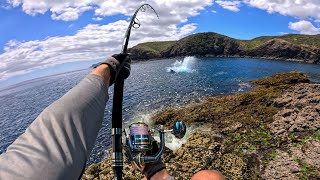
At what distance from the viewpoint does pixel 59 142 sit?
4.89 feet

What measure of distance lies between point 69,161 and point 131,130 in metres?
3.00

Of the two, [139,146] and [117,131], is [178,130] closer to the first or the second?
[139,146]

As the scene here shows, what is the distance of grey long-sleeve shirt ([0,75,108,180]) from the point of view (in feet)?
4.27

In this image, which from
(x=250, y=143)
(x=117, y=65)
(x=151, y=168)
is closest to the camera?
(x=117, y=65)

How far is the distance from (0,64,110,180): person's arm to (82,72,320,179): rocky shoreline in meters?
10.9

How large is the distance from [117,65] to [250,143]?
16873mm

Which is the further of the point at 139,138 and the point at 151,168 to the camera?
the point at 151,168

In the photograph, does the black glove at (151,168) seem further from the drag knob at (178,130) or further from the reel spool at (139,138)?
the drag knob at (178,130)

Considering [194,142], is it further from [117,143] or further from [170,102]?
[170,102]

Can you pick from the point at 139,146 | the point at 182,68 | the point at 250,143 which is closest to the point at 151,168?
the point at 139,146

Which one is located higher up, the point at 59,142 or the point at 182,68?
the point at 59,142

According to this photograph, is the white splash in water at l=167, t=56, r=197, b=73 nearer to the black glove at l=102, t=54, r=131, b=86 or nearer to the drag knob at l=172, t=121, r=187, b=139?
the drag knob at l=172, t=121, r=187, b=139

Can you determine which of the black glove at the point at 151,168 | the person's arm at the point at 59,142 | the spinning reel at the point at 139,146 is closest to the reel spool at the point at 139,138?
the spinning reel at the point at 139,146

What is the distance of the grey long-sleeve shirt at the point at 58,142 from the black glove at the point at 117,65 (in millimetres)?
887
